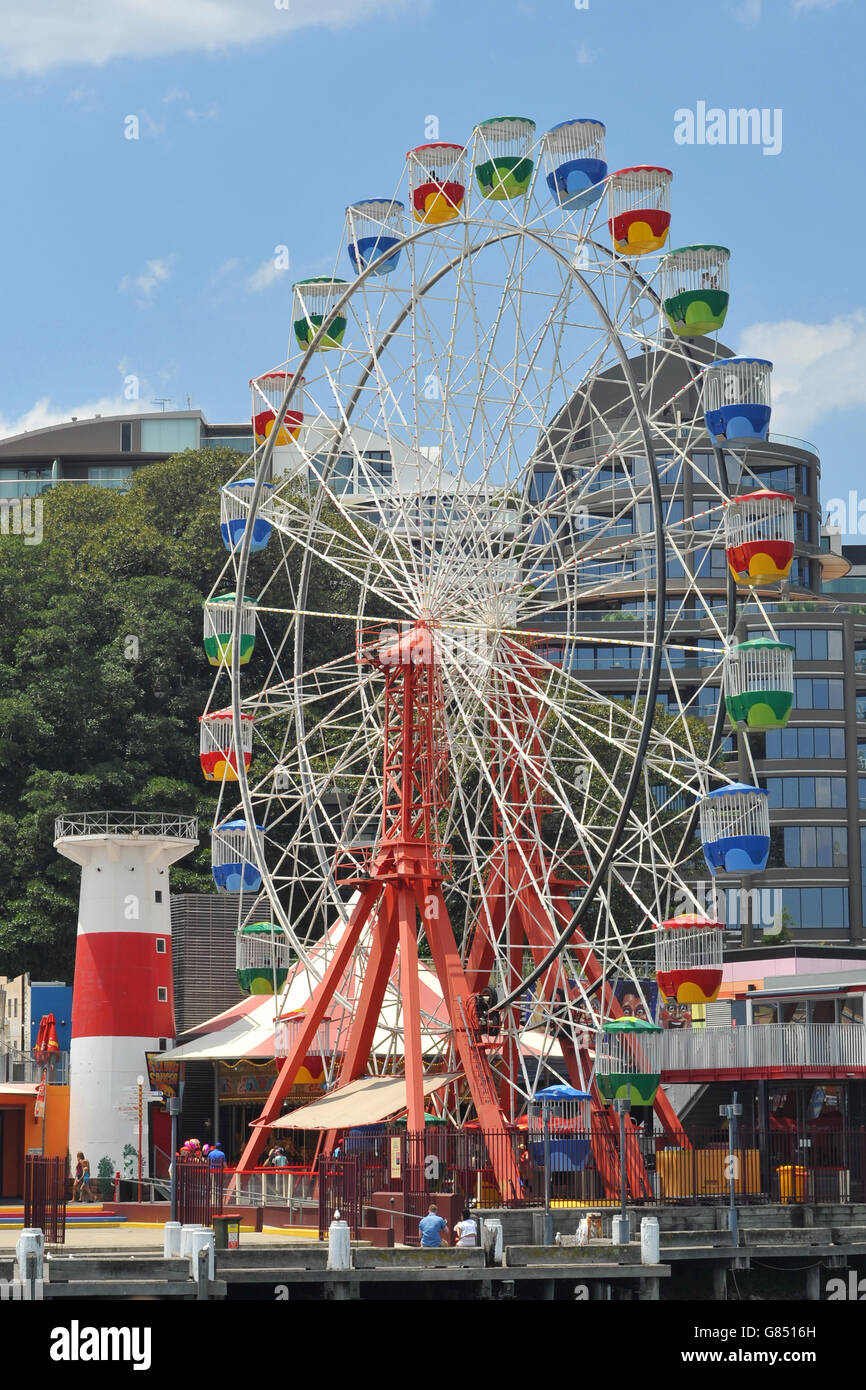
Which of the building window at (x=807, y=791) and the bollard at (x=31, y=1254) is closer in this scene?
the bollard at (x=31, y=1254)

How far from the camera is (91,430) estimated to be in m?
123

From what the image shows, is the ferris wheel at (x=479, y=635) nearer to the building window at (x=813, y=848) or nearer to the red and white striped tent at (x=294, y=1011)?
the red and white striped tent at (x=294, y=1011)

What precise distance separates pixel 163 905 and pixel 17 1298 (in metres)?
29.5

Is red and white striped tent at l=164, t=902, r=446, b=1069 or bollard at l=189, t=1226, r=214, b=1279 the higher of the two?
red and white striped tent at l=164, t=902, r=446, b=1069

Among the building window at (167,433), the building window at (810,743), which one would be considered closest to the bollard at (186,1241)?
the building window at (810,743)

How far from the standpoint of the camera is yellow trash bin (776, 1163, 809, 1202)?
1692 inches

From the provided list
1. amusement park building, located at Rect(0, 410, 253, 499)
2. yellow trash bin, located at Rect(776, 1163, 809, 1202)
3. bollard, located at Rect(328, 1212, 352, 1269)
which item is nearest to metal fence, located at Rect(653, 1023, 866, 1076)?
yellow trash bin, located at Rect(776, 1163, 809, 1202)

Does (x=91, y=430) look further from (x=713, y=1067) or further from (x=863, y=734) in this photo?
(x=713, y=1067)

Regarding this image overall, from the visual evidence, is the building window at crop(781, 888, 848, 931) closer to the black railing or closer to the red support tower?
the black railing

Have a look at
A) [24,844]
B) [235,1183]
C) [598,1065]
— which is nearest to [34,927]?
[24,844]

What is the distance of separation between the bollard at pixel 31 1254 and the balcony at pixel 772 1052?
52.2ft

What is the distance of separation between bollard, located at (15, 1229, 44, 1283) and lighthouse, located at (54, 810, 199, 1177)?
25517 mm

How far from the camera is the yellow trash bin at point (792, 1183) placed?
4297 centimetres

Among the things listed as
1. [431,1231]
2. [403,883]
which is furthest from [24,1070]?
[431,1231]
